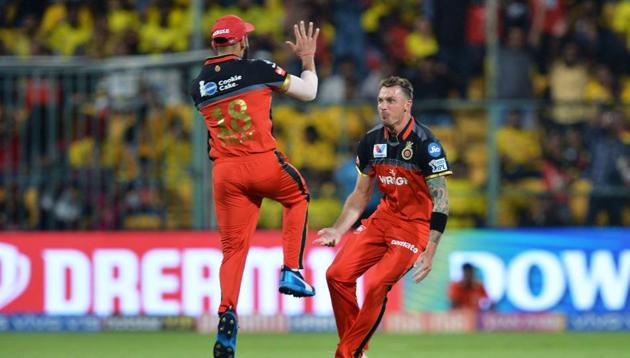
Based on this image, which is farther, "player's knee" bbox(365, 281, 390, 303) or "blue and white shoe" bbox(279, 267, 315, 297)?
"player's knee" bbox(365, 281, 390, 303)

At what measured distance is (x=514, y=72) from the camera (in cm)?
1773

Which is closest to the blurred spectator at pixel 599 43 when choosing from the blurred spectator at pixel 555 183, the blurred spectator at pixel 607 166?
the blurred spectator at pixel 607 166

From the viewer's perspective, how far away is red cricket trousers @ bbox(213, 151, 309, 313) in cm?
1055

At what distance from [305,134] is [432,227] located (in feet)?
20.9

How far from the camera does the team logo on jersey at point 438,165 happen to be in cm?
1047

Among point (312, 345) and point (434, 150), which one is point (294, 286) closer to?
point (434, 150)

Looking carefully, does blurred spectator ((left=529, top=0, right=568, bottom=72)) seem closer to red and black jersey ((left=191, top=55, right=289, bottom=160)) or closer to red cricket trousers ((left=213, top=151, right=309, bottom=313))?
red cricket trousers ((left=213, top=151, right=309, bottom=313))

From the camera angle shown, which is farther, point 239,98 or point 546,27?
point 546,27

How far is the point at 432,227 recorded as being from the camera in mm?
10328

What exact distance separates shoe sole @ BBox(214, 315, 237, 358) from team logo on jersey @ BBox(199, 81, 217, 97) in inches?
68.2

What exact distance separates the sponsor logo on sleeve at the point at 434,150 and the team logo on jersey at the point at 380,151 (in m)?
0.38

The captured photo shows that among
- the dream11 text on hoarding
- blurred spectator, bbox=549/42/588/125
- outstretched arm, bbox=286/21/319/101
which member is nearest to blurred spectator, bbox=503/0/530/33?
blurred spectator, bbox=549/42/588/125

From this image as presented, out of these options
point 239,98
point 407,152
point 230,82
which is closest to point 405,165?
point 407,152

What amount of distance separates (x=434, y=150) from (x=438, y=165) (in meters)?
0.12
